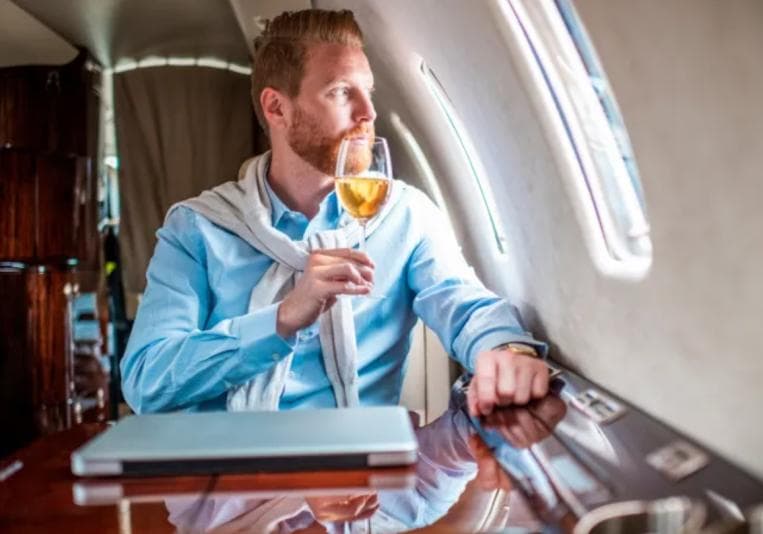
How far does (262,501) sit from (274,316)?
0.40 meters

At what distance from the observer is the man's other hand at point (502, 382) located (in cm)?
94

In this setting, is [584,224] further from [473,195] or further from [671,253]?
[473,195]

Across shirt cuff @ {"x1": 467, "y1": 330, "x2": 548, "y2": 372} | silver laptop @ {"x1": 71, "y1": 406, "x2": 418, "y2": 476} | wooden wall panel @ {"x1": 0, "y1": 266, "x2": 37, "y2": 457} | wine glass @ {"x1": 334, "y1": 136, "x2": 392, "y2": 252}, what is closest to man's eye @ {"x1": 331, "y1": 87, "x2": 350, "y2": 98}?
wine glass @ {"x1": 334, "y1": 136, "x2": 392, "y2": 252}

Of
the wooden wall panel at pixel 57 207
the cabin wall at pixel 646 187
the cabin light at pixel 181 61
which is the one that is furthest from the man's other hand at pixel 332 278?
the wooden wall panel at pixel 57 207

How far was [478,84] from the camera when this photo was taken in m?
1.15

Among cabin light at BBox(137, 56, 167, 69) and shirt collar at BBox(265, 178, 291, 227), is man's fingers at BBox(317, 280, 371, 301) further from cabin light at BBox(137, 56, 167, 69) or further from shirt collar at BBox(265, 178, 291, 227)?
cabin light at BBox(137, 56, 167, 69)

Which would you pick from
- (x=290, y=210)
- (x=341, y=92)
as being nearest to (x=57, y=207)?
(x=290, y=210)

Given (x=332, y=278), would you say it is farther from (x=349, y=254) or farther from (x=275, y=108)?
(x=275, y=108)

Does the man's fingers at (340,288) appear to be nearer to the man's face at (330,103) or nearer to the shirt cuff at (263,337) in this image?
the shirt cuff at (263,337)

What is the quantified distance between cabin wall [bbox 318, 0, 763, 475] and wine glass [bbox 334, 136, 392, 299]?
15 cm

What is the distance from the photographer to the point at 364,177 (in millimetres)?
980

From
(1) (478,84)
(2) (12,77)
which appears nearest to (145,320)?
(2) (12,77)

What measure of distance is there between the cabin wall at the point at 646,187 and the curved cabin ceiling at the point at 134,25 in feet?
0.62

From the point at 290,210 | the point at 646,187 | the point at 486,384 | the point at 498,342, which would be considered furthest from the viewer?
the point at 290,210
